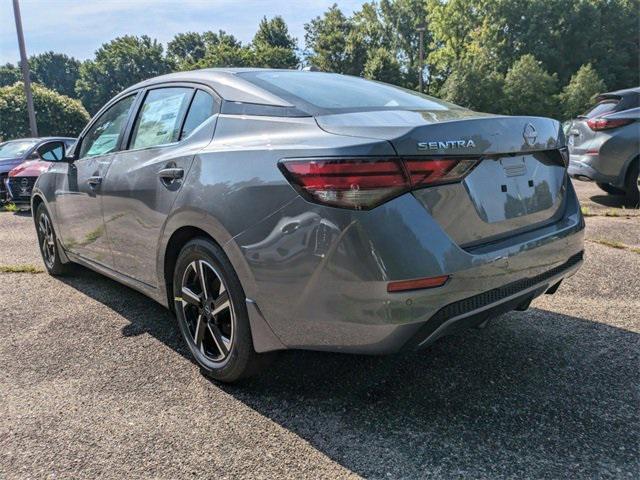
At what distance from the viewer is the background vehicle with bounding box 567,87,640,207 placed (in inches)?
280

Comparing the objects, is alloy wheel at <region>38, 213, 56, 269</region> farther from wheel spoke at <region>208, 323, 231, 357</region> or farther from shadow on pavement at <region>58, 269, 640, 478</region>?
wheel spoke at <region>208, 323, 231, 357</region>

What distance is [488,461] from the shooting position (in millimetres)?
2029

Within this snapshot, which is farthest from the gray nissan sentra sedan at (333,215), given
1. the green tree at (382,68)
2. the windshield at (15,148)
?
the green tree at (382,68)

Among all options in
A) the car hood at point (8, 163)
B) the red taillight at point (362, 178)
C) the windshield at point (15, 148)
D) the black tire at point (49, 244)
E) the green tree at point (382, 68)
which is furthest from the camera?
the green tree at point (382, 68)

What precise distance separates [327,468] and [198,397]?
0.87 metres

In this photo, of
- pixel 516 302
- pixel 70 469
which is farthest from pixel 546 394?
pixel 70 469

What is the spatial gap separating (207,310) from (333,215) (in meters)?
1.07

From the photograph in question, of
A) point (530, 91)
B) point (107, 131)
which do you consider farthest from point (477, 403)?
point (530, 91)

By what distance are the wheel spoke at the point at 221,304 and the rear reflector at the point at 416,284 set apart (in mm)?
914

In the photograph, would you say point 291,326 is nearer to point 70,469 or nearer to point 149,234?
point 70,469

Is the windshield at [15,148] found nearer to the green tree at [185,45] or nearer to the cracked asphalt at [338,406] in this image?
the cracked asphalt at [338,406]

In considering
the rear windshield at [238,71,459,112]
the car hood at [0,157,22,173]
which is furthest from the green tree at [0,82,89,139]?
the rear windshield at [238,71,459,112]

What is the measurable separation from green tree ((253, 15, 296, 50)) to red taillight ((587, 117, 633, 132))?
188 feet

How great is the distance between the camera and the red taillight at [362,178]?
1991 mm
